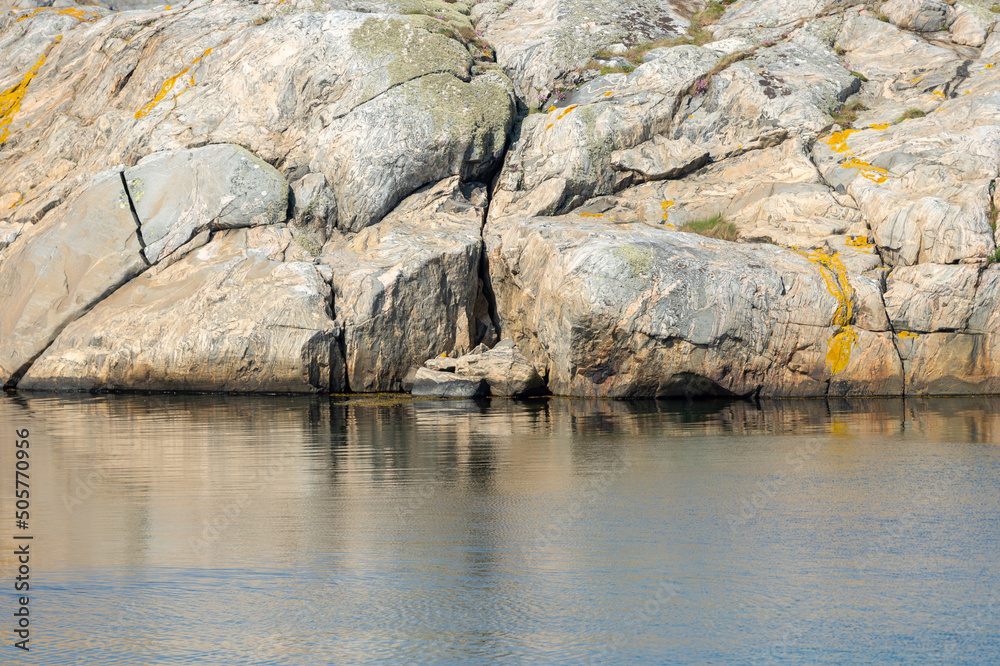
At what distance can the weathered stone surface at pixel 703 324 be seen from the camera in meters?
19.0

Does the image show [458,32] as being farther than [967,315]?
Yes

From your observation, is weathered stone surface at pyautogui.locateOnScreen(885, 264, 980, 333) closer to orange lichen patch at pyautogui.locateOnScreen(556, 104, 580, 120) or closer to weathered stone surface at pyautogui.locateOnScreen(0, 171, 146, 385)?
orange lichen patch at pyautogui.locateOnScreen(556, 104, 580, 120)

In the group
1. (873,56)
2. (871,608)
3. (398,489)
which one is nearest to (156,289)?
(398,489)

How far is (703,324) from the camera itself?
19.0 m

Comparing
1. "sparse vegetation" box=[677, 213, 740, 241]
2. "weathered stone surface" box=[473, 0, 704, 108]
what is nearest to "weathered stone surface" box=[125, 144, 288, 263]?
"weathered stone surface" box=[473, 0, 704, 108]

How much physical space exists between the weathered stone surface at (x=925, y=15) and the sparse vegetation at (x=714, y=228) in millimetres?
10396

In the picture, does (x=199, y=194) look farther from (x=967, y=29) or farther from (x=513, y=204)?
(x=967, y=29)

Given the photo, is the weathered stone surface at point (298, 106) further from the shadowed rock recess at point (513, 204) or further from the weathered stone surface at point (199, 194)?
the weathered stone surface at point (199, 194)

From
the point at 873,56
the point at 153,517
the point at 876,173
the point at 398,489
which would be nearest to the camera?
the point at 153,517

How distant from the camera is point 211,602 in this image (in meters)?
5.93

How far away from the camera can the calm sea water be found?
5.31 metres

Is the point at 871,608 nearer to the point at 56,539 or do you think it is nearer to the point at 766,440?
the point at 56,539

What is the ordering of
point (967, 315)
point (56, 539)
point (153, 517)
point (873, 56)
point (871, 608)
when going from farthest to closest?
point (873, 56)
point (967, 315)
point (153, 517)
point (56, 539)
point (871, 608)

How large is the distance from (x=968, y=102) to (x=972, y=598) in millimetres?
20239
